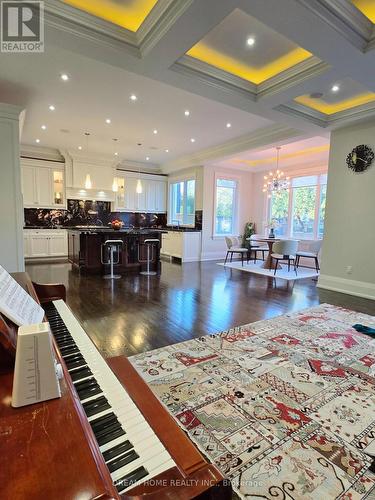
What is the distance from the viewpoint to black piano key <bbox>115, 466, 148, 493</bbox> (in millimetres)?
650

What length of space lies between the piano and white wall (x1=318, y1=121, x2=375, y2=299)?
503cm

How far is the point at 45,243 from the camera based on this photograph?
759 centimetres

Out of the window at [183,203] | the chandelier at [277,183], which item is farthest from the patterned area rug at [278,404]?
the window at [183,203]

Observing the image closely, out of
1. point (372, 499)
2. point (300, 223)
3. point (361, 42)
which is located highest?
point (361, 42)

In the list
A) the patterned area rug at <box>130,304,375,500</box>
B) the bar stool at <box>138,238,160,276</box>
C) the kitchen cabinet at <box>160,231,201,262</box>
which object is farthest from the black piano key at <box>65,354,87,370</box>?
the kitchen cabinet at <box>160,231,201,262</box>

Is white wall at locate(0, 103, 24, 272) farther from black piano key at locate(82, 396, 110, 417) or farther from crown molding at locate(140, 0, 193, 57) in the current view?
black piano key at locate(82, 396, 110, 417)

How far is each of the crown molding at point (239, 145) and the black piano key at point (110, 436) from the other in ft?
18.5

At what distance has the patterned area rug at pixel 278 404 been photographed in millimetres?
1389

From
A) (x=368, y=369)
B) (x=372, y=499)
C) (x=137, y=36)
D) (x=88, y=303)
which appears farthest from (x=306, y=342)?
(x=137, y=36)

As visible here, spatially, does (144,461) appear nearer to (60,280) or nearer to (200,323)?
(200,323)

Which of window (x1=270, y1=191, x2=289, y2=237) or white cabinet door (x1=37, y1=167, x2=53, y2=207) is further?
window (x1=270, y1=191, x2=289, y2=237)

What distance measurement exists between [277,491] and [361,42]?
12.4 ft

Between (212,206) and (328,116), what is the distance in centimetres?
421

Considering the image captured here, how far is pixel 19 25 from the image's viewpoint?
2701 millimetres
